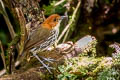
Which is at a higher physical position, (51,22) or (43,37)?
(51,22)

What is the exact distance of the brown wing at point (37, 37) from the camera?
3.83m

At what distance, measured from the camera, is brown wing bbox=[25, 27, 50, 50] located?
3.83 meters

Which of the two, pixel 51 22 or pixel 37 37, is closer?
pixel 37 37

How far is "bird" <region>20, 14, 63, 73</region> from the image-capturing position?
3842 mm

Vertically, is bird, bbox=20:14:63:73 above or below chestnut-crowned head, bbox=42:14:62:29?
below

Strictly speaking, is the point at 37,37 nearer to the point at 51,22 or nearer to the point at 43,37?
the point at 43,37

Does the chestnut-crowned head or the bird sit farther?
the chestnut-crowned head

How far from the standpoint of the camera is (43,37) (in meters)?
3.95

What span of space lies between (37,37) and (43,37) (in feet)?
0.26

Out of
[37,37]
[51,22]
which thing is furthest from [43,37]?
[51,22]

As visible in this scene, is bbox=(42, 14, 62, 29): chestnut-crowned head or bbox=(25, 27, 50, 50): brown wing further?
bbox=(42, 14, 62, 29): chestnut-crowned head

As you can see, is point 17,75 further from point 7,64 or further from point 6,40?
point 6,40

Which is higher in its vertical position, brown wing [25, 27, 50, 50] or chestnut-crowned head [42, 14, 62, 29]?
chestnut-crowned head [42, 14, 62, 29]

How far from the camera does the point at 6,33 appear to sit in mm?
6492
